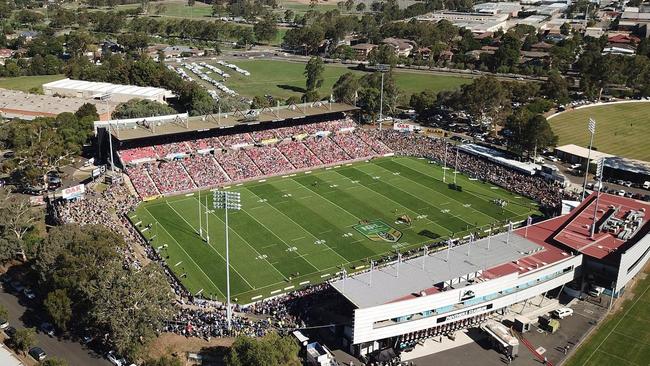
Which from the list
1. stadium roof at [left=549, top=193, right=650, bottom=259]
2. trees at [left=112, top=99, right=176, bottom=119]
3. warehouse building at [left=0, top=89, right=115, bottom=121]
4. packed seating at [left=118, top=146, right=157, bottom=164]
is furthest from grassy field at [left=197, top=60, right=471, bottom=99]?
stadium roof at [left=549, top=193, right=650, bottom=259]

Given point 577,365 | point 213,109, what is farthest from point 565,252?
point 213,109

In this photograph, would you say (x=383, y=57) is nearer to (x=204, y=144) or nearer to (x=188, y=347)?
(x=204, y=144)

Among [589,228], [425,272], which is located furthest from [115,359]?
[589,228]

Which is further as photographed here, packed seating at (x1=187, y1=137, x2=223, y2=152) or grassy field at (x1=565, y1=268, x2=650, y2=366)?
packed seating at (x1=187, y1=137, x2=223, y2=152)

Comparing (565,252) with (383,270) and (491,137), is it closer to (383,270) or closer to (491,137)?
(383,270)

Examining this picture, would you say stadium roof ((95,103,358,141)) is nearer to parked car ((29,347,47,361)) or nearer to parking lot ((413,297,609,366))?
parked car ((29,347,47,361))

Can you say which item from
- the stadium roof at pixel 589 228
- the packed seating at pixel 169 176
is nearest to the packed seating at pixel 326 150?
the packed seating at pixel 169 176
